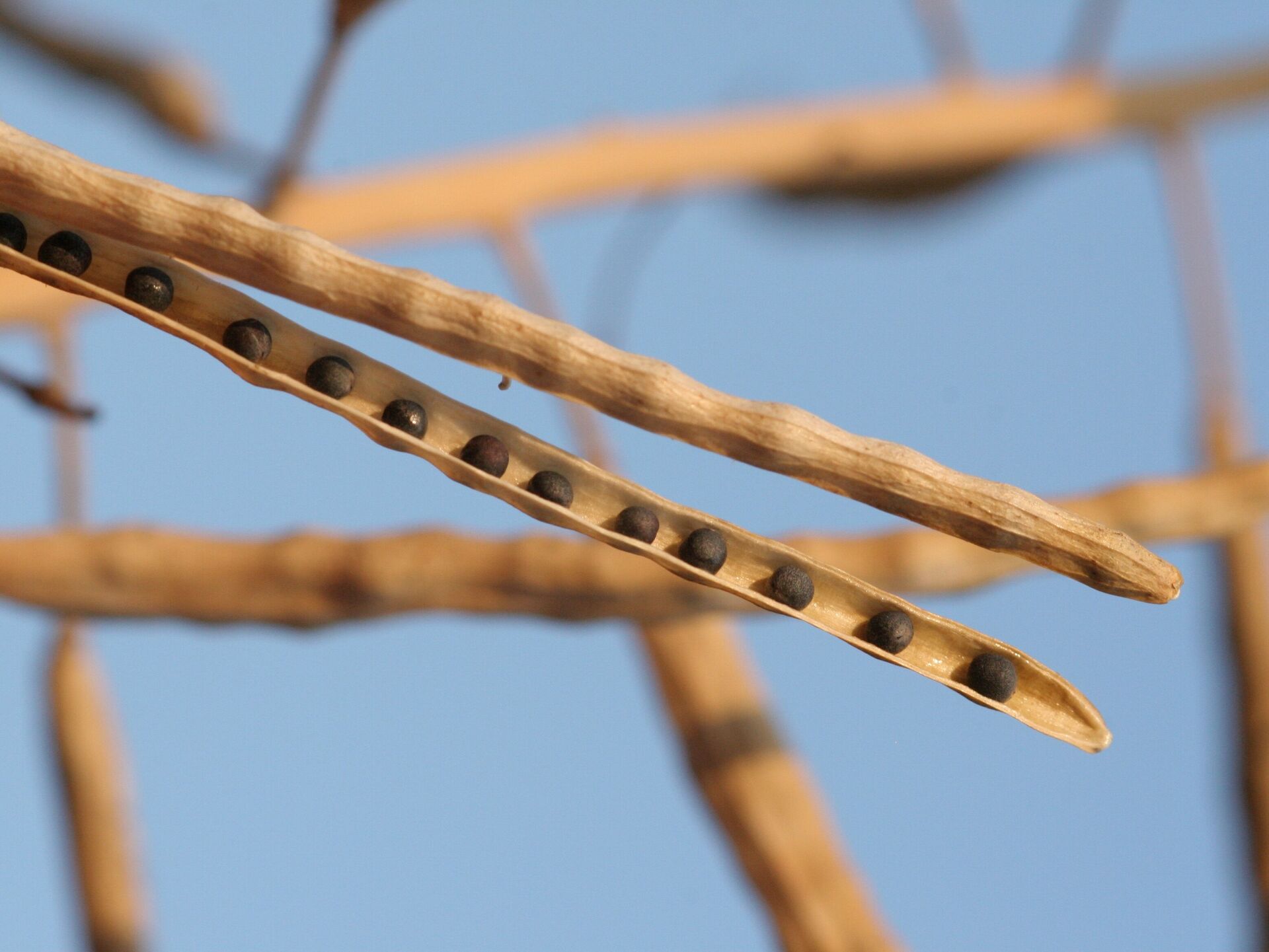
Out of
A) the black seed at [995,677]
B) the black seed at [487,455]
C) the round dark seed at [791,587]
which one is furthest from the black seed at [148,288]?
the black seed at [995,677]

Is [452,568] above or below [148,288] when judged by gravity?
below

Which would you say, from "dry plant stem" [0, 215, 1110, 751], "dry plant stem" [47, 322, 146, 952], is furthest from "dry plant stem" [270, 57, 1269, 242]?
"dry plant stem" [0, 215, 1110, 751]

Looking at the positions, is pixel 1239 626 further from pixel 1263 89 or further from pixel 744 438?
pixel 1263 89

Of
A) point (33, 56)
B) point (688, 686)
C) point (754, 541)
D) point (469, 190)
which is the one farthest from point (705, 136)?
point (754, 541)

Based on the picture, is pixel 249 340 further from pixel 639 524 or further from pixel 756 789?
pixel 756 789

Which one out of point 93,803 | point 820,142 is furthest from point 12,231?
point 820,142

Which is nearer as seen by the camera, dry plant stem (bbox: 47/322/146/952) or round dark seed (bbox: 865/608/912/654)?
round dark seed (bbox: 865/608/912/654)

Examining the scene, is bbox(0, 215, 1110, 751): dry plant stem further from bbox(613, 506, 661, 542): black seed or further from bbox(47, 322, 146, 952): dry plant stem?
bbox(47, 322, 146, 952): dry plant stem
